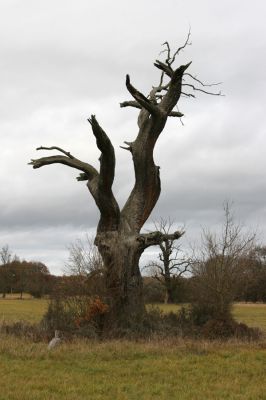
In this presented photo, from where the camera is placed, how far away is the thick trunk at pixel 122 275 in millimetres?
17719

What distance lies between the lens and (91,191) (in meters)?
19.2

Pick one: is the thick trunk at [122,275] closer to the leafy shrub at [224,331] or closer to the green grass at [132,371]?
the leafy shrub at [224,331]

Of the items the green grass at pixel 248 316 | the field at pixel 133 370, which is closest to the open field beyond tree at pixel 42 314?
the green grass at pixel 248 316

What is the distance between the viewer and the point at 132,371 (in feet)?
36.1

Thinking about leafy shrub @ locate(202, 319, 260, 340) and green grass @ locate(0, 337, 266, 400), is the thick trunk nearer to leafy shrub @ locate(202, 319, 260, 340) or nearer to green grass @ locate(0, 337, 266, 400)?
leafy shrub @ locate(202, 319, 260, 340)

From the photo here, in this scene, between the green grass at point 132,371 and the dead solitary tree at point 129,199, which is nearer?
the green grass at point 132,371

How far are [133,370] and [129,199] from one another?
9362 millimetres

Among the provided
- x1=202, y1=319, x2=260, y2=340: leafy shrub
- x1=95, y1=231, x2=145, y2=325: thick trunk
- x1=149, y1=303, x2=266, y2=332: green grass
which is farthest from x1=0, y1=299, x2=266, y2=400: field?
x1=149, y1=303, x2=266, y2=332: green grass

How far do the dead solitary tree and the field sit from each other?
129 inches

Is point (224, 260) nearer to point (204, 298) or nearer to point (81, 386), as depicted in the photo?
point (204, 298)

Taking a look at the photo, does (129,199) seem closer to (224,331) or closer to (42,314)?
(224,331)

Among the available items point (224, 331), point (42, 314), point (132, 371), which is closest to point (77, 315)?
point (224, 331)

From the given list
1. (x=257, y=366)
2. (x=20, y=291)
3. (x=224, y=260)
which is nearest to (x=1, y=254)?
(x=20, y=291)

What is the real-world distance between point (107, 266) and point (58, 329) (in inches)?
105
